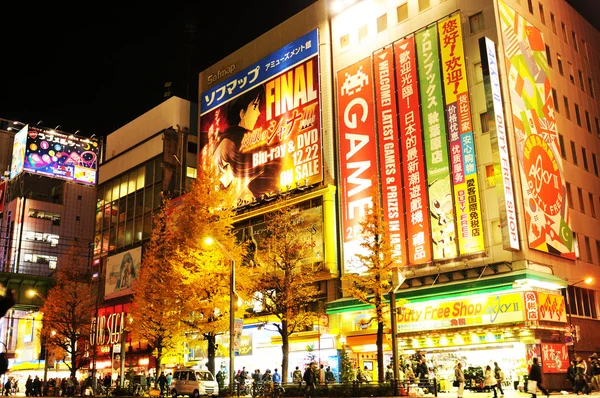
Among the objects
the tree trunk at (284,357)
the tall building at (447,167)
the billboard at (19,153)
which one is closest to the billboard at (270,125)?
the tall building at (447,167)

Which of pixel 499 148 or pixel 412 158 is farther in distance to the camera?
pixel 412 158

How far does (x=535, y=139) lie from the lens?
33.9m

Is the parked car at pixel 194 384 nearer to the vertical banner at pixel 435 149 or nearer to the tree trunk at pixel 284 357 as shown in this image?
the tree trunk at pixel 284 357

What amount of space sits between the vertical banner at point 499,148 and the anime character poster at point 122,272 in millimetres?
37882

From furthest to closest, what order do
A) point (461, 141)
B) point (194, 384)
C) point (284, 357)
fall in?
point (461, 141), point (194, 384), point (284, 357)

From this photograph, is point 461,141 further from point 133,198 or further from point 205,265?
point 133,198

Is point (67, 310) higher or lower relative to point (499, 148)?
lower

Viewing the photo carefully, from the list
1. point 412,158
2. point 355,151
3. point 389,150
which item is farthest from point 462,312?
point 355,151

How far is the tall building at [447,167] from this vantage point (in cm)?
3062

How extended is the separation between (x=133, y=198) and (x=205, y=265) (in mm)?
31961

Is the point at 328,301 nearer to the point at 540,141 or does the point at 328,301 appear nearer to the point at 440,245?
the point at 440,245

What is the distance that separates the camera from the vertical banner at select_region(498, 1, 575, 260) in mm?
32062

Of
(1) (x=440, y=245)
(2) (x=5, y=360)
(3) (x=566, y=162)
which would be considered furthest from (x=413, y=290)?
(2) (x=5, y=360)

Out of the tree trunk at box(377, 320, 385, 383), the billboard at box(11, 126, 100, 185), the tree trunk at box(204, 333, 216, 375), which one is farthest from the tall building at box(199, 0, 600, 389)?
the billboard at box(11, 126, 100, 185)
